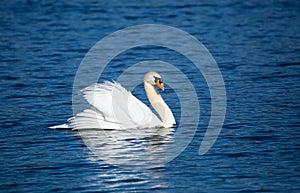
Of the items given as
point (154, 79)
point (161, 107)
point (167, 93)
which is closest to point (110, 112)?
point (161, 107)

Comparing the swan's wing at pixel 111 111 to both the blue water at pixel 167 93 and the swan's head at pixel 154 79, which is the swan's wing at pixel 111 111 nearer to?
the blue water at pixel 167 93

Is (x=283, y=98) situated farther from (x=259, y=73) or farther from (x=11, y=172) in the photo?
(x=11, y=172)

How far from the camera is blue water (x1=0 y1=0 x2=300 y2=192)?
9.53 meters

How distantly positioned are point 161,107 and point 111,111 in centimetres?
109

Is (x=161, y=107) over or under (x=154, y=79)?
under

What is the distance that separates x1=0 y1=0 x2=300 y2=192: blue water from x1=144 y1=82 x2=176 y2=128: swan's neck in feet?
1.77

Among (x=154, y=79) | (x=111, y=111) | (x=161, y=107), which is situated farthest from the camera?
(x=154, y=79)

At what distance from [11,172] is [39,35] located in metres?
11.4

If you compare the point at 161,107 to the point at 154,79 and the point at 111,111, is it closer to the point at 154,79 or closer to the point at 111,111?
the point at 154,79

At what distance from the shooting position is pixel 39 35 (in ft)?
68.2

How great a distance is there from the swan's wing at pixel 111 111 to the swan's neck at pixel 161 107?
36cm

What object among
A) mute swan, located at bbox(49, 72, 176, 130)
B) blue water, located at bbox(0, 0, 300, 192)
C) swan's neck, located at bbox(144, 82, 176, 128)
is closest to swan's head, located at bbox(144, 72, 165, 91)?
swan's neck, located at bbox(144, 82, 176, 128)

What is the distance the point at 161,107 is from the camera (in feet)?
40.6

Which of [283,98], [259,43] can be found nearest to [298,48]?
[259,43]
